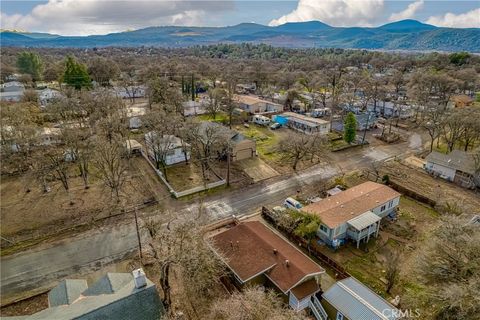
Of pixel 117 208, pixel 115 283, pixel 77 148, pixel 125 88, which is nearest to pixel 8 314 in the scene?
pixel 115 283

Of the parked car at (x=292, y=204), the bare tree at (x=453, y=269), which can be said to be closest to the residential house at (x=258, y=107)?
the parked car at (x=292, y=204)

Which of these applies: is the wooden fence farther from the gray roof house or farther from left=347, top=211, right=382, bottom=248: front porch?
the gray roof house

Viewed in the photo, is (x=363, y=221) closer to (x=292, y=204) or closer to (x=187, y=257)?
(x=292, y=204)

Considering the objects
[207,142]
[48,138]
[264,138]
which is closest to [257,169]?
[207,142]

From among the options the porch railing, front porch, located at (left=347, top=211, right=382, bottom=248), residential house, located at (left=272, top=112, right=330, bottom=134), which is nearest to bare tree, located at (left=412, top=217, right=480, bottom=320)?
front porch, located at (left=347, top=211, right=382, bottom=248)

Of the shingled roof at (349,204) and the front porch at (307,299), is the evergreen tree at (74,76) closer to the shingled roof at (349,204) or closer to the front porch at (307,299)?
the shingled roof at (349,204)

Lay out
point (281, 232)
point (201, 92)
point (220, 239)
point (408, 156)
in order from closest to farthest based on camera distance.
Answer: point (220, 239) < point (281, 232) < point (408, 156) < point (201, 92)

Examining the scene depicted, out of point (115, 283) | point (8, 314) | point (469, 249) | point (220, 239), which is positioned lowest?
point (8, 314)

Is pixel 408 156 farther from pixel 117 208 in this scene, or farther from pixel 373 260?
pixel 117 208
